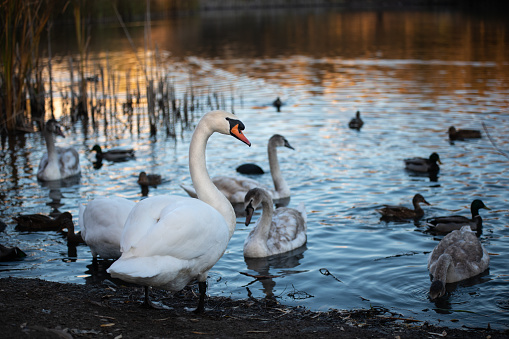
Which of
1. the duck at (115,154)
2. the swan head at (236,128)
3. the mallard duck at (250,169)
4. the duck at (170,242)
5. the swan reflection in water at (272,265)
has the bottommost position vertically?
the swan reflection in water at (272,265)

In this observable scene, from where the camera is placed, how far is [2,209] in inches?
442

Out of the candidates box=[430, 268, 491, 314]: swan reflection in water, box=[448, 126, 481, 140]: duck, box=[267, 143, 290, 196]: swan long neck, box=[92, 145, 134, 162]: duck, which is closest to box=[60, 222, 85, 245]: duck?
box=[267, 143, 290, 196]: swan long neck

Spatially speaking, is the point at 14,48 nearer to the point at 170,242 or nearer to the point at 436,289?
the point at 170,242

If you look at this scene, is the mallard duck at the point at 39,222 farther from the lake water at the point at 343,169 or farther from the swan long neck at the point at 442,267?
the swan long neck at the point at 442,267

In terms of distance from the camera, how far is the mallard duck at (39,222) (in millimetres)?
9953

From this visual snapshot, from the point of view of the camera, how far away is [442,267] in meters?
7.61

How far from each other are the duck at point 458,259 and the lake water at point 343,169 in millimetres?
154

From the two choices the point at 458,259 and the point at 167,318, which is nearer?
the point at 167,318

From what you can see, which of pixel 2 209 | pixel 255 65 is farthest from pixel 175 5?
pixel 2 209

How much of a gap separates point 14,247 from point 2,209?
2.89 m

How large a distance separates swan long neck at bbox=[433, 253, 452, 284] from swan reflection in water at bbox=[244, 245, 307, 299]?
1800 mm

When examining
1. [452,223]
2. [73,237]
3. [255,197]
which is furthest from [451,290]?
[73,237]

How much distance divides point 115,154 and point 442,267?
8956 millimetres

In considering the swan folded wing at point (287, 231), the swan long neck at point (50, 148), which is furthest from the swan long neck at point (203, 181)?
the swan long neck at point (50, 148)
